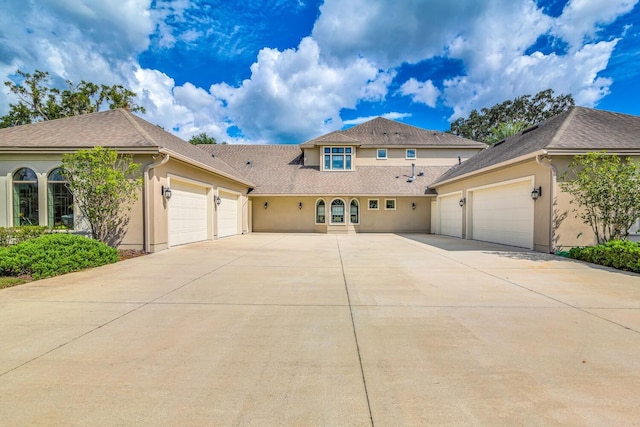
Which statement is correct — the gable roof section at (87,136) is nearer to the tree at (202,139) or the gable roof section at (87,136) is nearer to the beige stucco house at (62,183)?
the beige stucco house at (62,183)

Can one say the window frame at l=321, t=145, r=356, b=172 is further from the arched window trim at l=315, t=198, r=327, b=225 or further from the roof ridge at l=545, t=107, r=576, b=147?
the roof ridge at l=545, t=107, r=576, b=147

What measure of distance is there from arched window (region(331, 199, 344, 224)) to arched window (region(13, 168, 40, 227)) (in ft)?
46.1

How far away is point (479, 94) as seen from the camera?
1366 inches

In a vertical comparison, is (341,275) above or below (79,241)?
below

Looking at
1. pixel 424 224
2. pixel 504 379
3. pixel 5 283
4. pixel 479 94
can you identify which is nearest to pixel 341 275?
pixel 504 379

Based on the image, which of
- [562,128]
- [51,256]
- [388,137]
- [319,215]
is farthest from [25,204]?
[388,137]

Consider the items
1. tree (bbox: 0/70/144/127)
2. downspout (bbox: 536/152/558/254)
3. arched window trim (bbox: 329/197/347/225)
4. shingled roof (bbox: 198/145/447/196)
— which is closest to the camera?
downspout (bbox: 536/152/558/254)

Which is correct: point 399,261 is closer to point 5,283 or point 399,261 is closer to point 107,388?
point 107,388

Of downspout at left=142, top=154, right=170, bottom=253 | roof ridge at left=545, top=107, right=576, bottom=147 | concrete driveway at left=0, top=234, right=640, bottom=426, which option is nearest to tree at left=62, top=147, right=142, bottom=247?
downspout at left=142, top=154, right=170, bottom=253

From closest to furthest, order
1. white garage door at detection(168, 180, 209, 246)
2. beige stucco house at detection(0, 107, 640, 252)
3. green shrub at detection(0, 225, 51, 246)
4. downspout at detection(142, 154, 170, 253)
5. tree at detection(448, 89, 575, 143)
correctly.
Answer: green shrub at detection(0, 225, 51, 246) → downspout at detection(142, 154, 170, 253) → beige stucco house at detection(0, 107, 640, 252) → white garage door at detection(168, 180, 209, 246) → tree at detection(448, 89, 575, 143)

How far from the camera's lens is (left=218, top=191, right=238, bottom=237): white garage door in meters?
14.8

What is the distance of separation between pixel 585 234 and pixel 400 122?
1593cm

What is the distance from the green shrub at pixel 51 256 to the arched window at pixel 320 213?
42.2ft

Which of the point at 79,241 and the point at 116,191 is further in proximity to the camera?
the point at 116,191
